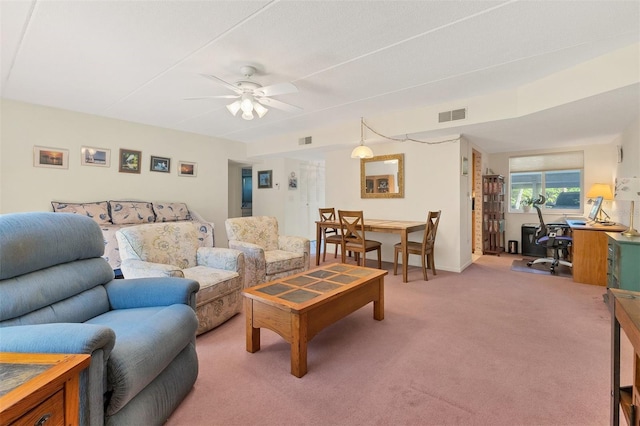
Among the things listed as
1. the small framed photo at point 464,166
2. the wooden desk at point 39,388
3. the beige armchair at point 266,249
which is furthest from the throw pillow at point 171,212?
the small framed photo at point 464,166

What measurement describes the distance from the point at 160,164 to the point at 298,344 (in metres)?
4.66

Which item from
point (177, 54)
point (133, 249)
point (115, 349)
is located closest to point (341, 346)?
point (115, 349)

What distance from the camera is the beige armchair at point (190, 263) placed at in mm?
2312

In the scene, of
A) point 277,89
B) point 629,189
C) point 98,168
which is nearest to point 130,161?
point 98,168

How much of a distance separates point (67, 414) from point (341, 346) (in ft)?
5.36

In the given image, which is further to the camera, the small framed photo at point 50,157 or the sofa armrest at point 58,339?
the small framed photo at point 50,157

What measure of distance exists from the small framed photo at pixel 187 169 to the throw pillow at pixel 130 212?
93 cm

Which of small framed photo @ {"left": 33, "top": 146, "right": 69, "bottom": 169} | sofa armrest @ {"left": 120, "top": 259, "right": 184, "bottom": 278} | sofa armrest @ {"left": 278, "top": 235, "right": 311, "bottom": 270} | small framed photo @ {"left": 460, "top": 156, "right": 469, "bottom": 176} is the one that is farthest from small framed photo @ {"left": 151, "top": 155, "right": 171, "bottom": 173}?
small framed photo @ {"left": 460, "top": 156, "right": 469, "bottom": 176}

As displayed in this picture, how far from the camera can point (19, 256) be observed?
52.8 inches

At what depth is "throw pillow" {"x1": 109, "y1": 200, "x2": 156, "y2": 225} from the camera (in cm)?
444

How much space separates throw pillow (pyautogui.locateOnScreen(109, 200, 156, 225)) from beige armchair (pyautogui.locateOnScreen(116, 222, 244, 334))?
7.29ft

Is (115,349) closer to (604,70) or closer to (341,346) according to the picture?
→ (341,346)

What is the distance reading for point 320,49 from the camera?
2.50 meters

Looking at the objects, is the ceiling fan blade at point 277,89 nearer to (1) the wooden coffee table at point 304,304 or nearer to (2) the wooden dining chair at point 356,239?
(1) the wooden coffee table at point 304,304
